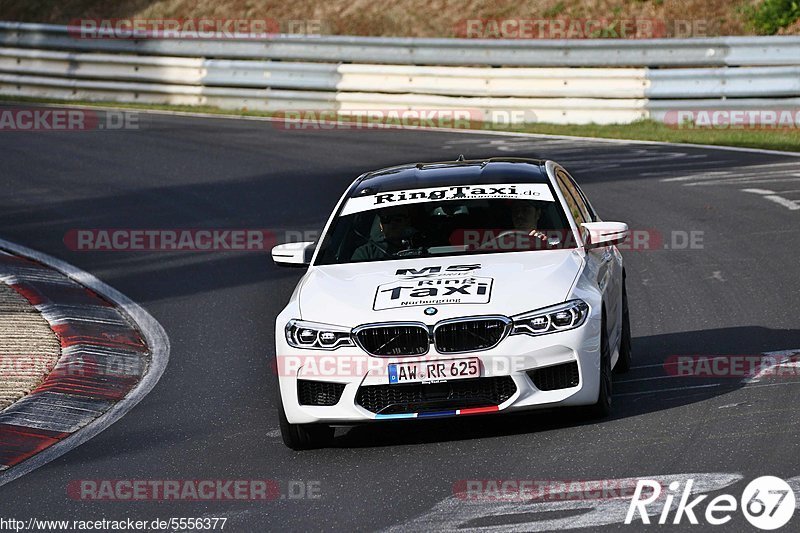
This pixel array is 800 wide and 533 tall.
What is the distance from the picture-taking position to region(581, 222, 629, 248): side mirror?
9164 mm

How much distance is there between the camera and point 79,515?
7.31 metres

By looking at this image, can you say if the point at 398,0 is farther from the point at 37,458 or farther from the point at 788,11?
the point at 37,458

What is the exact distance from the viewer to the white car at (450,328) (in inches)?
315

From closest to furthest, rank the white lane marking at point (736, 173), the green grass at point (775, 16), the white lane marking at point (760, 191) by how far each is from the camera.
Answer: the white lane marking at point (760, 191), the white lane marking at point (736, 173), the green grass at point (775, 16)

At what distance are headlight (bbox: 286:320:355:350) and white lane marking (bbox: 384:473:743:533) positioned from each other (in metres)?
1.40

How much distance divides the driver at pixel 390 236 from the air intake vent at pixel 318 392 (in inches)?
47.8

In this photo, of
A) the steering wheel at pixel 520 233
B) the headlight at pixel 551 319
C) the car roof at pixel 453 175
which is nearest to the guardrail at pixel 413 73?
the car roof at pixel 453 175

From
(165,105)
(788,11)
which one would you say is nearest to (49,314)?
(165,105)

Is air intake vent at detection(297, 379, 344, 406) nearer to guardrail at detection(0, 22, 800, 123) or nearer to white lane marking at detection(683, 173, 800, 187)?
white lane marking at detection(683, 173, 800, 187)

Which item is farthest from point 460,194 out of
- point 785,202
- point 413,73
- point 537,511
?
point 413,73

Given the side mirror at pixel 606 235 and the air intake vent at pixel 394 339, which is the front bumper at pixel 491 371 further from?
the side mirror at pixel 606 235

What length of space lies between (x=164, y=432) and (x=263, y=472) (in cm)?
134

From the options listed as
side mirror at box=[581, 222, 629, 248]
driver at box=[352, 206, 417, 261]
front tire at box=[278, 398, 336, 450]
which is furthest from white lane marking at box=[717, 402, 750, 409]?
front tire at box=[278, 398, 336, 450]

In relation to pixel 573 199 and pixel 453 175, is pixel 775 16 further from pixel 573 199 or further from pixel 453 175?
pixel 453 175
